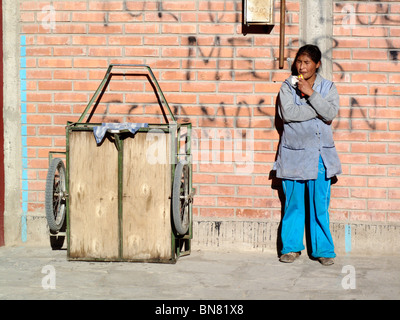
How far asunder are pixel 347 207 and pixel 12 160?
3.33 meters

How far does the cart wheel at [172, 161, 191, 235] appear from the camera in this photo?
18.8 feet

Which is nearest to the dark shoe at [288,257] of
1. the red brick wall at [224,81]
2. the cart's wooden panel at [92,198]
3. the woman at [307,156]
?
the woman at [307,156]

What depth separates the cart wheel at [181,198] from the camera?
→ 18.8ft

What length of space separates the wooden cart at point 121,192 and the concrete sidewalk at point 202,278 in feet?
0.55

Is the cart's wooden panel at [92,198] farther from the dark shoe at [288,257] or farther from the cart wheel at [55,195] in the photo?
the dark shoe at [288,257]

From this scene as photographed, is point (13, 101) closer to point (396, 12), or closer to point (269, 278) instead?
point (269, 278)

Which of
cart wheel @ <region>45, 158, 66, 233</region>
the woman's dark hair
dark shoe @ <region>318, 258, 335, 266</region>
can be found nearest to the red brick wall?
the woman's dark hair

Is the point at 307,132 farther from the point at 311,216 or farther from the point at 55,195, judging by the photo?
the point at 55,195

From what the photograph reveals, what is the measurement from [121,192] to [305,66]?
6.60 ft

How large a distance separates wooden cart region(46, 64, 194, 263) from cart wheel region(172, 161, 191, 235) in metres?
0.01

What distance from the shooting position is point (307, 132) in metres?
6.09

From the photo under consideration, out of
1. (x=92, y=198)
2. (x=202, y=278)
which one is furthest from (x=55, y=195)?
(x=202, y=278)
